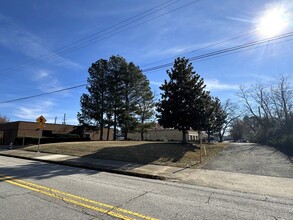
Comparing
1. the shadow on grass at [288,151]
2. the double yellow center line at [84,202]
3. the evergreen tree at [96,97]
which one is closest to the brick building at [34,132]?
the evergreen tree at [96,97]

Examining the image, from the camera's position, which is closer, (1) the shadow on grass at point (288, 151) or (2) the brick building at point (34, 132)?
(1) the shadow on grass at point (288, 151)

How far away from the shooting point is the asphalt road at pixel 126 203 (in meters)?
5.10

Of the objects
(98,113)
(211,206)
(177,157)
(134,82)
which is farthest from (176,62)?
(211,206)

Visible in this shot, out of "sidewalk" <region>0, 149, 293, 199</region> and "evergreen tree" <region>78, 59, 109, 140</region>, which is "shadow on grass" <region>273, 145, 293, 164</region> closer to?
"sidewalk" <region>0, 149, 293, 199</region>

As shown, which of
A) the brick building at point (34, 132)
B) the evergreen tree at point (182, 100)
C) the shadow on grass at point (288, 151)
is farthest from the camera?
the brick building at point (34, 132)

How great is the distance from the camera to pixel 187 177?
10508 millimetres

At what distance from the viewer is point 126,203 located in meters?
5.91

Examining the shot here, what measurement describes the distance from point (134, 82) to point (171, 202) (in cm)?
3382

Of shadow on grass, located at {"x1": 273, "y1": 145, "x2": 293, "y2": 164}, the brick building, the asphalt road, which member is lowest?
the asphalt road

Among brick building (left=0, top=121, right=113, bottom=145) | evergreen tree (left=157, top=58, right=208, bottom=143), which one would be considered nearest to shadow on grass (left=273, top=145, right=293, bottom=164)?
evergreen tree (left=157, top=58, right=208, bottom=143)

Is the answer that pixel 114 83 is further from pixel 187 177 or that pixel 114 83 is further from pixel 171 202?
pixel 171 202

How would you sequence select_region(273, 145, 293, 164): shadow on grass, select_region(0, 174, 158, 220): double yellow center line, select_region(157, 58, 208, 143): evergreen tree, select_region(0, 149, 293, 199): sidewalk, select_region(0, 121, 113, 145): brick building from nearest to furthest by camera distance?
select_region(0, 174, 158, 220): double yellow center line < select_region(0, 149, 293, 199): sidewalk < select_region(273, 145, 293, 164): shadow on grass < select_region(157, 58, 208, 143): evergreen tree < select_region(0, 121, 113, 145): brick building

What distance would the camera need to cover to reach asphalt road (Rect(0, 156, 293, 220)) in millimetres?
5098

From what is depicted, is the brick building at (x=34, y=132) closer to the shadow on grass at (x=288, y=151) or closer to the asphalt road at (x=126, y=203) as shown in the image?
the shadow on grass at (x=288, y=151)
